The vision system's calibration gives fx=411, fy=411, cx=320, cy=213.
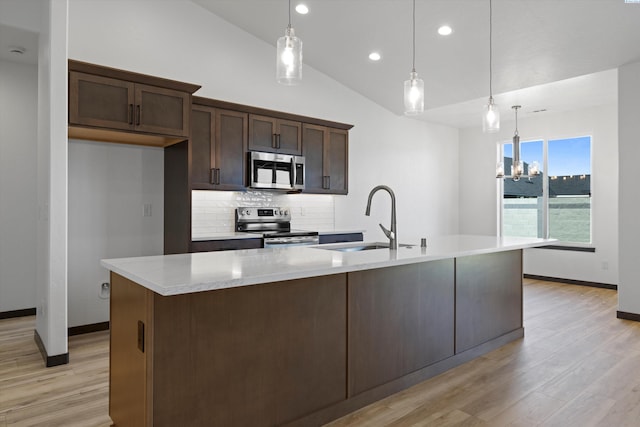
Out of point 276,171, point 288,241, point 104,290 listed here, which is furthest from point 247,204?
point 104,290

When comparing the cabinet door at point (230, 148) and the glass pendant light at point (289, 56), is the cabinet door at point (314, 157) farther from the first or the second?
the glass pendant light at point (289, 56)

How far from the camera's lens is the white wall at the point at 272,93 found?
401 centimetres

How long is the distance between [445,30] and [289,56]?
8.70 feet

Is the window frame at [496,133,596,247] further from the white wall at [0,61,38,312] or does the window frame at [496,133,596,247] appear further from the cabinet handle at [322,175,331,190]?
the white wall at [0,61,38,312]

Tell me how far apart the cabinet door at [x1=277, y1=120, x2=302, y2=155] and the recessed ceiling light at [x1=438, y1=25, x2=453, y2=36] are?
1.91 m

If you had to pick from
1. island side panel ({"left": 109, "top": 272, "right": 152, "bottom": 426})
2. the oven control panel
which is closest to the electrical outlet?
the oven control panel

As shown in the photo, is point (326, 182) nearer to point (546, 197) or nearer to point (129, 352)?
point (129, 352)

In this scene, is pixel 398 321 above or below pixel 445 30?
below

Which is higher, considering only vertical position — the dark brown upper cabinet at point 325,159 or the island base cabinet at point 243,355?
the dark brown upper cabinet at point 325,159

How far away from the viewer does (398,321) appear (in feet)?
8.53

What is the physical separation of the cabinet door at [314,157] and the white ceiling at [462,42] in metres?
0.99

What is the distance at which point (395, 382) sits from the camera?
102 inches

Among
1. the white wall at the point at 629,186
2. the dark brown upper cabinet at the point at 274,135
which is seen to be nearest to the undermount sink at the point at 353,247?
the dark brown upper cabinet at the point at 274,135

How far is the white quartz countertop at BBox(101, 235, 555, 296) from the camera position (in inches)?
62.6
